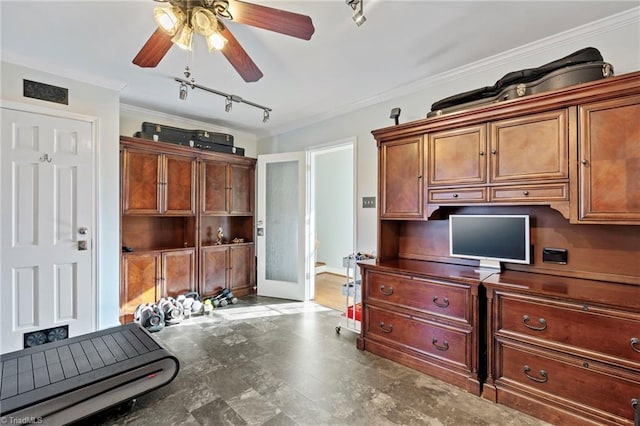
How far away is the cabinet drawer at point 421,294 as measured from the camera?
216cm

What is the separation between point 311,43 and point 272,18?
2.83ft

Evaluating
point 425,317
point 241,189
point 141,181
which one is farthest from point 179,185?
point 425,317

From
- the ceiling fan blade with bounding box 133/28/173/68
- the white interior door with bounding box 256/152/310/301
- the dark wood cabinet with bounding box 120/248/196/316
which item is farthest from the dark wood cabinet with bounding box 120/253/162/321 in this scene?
the ceiling fan blade with bounding box 133/28/173/68

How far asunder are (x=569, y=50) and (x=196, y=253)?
4474 mm

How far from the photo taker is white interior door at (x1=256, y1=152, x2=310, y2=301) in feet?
14.1

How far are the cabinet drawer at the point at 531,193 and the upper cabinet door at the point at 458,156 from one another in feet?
0.48

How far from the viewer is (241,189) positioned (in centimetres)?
462

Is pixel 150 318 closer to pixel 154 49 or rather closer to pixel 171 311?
pixel 171 311

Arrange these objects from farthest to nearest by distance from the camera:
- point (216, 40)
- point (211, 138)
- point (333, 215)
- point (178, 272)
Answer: point (333, 215) < point (211, 138) < point (178, 272) < point (216, 40)

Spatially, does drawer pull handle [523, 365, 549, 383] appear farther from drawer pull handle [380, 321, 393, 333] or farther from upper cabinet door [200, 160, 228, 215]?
upper cabinet door [200, 160, 228, 215]

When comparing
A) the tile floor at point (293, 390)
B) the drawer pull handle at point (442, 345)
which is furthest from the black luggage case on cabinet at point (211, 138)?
the drawer pull handle at point (442, 345)

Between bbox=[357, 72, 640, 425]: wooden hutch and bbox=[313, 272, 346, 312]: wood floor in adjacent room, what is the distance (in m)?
1.43

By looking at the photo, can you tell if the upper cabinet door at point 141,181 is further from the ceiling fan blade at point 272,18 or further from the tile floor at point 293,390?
the ceiling fan blade at point 272,18

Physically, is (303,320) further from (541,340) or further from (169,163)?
(169,163)
